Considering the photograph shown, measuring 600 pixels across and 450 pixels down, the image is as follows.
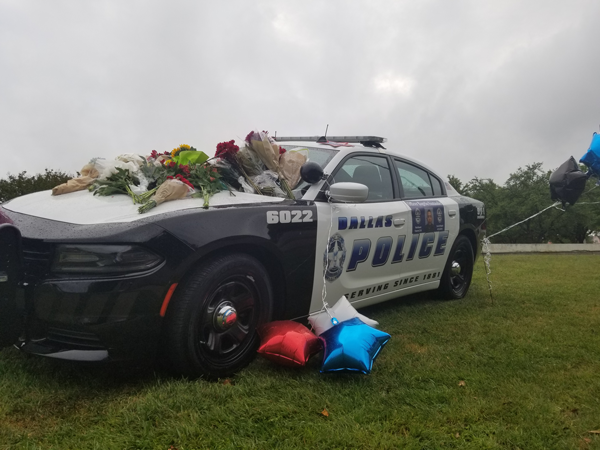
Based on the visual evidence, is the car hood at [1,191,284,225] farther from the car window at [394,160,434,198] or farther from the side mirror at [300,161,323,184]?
the car window at [394,160,434,198]

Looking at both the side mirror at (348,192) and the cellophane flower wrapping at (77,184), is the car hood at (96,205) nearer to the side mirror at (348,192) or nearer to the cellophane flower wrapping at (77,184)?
the cellophane flower wrapping at (77,184)

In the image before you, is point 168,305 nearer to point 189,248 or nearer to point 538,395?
point 189,248

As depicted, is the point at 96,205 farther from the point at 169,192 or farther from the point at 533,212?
the point at 533,212

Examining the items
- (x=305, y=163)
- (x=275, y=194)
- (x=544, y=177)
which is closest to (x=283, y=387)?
(x=275, y=194)

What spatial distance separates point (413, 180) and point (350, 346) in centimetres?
232

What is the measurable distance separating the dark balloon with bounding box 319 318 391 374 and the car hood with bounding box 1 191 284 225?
89 centimetres

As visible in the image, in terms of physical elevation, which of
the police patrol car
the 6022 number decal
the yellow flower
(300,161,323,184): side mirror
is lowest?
the police patrol car

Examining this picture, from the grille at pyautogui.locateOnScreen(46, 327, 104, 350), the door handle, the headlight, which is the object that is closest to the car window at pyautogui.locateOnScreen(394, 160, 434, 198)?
the door handle

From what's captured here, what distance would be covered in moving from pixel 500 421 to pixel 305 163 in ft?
6.45

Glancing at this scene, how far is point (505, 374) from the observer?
10.0 ft

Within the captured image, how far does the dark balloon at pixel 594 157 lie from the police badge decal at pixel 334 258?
3.22 metres

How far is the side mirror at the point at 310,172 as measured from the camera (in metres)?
3.44

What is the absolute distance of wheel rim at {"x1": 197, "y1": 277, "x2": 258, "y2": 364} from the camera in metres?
2.71

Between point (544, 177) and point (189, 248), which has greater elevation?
point (544, 177)
